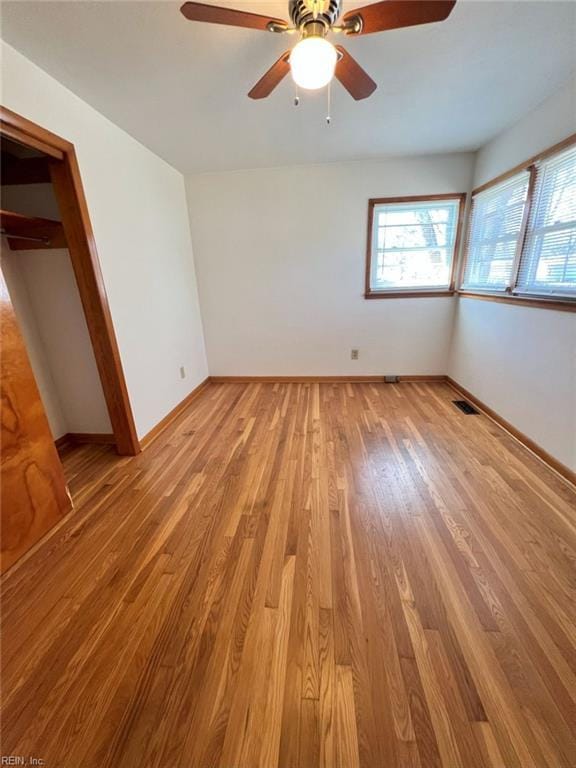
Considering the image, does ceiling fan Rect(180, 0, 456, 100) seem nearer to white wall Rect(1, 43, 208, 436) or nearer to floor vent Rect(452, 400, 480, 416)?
white wall Rect(1, 43, 208, 436)

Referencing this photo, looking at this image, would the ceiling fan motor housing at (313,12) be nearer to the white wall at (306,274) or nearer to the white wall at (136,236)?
the white wall at (136,236)

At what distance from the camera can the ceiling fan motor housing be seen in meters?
1.16

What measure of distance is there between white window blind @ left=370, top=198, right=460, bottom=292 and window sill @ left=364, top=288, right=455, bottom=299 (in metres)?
0.05

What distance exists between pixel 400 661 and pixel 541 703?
16.5 inches

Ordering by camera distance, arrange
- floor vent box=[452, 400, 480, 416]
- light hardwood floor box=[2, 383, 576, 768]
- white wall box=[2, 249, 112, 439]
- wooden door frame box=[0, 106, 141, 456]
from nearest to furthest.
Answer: light hardwood floor box=[2, 383, 576, 768], wooden door frame box=[0, 106, 141, 456], white wall box=[2, 249, 112, 439], floor vent box=[452, 400, 480, 416]

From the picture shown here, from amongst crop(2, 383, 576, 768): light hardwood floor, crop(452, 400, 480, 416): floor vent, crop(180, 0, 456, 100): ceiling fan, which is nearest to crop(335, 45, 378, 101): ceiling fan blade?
crop(180, 0, 456, 100): ceiling fan

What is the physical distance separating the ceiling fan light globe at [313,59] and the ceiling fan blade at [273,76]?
0.15 meters

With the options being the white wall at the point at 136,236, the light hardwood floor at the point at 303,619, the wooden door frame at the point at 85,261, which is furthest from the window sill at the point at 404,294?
the wooden door frame at the point at 85,261

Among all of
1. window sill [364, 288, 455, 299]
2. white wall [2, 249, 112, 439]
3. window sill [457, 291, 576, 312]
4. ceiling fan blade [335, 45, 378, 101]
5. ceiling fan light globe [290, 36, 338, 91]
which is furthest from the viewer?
window sill [364, 288, 455, 299]

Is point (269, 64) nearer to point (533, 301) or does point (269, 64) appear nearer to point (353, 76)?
point (353, 76)

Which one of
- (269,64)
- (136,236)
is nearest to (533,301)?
(269,64)

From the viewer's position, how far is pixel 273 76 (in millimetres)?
1425

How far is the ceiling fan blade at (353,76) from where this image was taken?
1.30m

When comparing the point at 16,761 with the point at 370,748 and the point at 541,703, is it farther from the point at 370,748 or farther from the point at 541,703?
the point at 541,703
